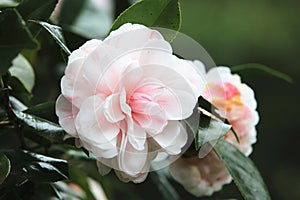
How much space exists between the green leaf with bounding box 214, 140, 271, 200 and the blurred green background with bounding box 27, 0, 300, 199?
1.05 m

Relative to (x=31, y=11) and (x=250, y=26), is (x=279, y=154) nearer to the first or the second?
(x=250, y=26)

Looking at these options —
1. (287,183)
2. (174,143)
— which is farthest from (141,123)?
(287,183)

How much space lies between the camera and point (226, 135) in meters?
0.48

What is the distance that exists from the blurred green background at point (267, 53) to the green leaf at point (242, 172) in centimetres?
105

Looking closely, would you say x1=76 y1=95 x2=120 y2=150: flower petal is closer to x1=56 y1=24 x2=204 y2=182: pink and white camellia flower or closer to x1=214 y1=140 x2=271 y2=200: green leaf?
x1=56 y1=24 x2=204 y2=182: pink and white camellia flower

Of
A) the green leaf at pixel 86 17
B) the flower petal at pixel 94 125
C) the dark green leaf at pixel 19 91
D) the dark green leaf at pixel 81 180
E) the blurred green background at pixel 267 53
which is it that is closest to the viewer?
the flower petal at pixel 94 125

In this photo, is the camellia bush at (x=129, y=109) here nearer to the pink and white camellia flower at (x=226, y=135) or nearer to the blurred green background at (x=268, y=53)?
the pink and white camellia flower at (x=226, y=135)

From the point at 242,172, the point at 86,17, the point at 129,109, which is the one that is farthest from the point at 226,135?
the point at 86,17

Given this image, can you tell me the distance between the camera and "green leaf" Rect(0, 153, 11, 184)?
365 mm

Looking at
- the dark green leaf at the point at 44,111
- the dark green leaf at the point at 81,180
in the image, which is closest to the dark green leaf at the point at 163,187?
the dark green leaf at the point at 81,180

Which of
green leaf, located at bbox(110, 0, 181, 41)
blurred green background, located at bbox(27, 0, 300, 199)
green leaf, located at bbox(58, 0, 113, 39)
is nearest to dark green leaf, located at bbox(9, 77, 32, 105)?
green leaf, located at bbox(110, 0, 181, 41)

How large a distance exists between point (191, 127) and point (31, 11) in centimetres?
14

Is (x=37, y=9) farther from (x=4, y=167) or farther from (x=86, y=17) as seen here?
(x=86, y=17)

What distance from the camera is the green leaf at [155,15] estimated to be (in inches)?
15.5
